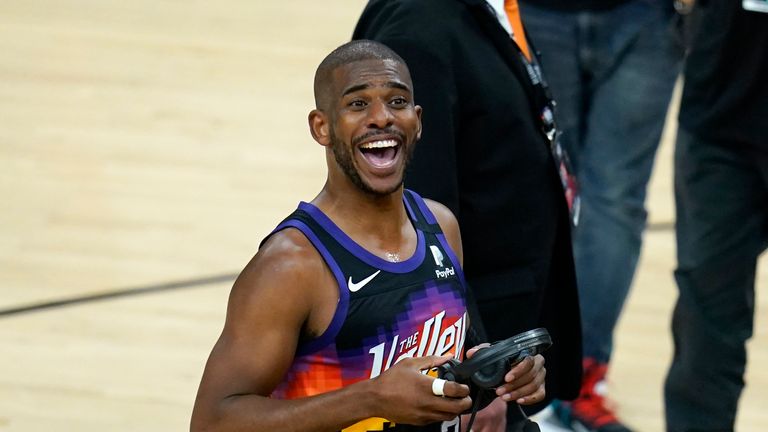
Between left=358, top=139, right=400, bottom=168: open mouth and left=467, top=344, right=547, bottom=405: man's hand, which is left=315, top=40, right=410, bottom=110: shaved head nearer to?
left=358, top=139, right=400, bottom=168: open mouth

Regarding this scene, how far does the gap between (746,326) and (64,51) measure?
4195 millimetres

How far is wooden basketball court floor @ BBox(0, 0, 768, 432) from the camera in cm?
409

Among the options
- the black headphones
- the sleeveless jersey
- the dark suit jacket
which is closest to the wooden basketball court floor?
the dark suit jacket

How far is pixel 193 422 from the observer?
2078 mm

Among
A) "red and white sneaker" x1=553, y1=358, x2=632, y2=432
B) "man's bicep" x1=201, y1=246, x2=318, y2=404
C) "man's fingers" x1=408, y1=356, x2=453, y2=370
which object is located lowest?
"red and white sneaker" x1=553, y1=358, x2=632, y2=432

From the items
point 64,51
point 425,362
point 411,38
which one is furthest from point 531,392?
point 64,51

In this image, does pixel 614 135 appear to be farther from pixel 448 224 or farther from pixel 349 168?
pixel 349 168

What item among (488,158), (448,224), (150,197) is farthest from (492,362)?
(150,197)

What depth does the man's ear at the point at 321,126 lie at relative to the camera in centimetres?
221

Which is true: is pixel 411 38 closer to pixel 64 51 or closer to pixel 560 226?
pixel 560 226

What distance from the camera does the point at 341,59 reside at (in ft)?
7.28

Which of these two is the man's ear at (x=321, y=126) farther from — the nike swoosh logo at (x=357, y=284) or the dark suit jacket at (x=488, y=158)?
the dark suit jacket at (x=488, y=158)

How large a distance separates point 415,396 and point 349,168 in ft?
1.43

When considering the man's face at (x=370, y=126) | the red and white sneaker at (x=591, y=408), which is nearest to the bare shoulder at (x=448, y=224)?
the man's face at (x=370, y=126)
